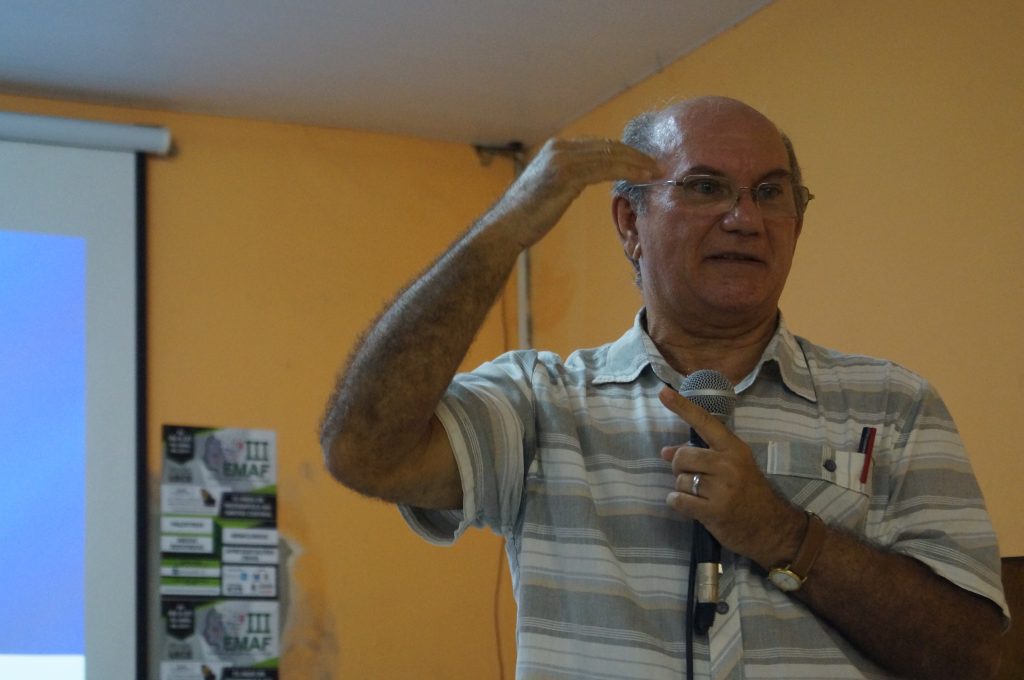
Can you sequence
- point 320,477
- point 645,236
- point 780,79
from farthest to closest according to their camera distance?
1. point 320,477
2. point 780,79
3. point 645,236

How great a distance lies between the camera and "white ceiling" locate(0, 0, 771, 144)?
3166 mm

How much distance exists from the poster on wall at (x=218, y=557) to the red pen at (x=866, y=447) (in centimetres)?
253

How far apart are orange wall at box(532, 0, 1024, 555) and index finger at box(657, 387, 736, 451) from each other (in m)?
1.27

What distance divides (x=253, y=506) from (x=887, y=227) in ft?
6.68

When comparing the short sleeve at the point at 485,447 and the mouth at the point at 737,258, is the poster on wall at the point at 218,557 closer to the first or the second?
the short sleeve at the point at 485,447

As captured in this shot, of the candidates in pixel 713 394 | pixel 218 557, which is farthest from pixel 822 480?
pixel 218 557

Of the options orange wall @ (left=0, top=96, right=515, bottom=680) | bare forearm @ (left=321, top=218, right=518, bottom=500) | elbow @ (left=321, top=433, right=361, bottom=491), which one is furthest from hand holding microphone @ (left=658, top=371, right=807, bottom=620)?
orange wall @ (left=0, top=96, right=515, bottom=680)

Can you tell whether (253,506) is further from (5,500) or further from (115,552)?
(5,500)

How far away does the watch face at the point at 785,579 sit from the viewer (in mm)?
1354

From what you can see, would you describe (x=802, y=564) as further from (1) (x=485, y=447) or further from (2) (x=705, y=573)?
(1) (x=485, y=447)

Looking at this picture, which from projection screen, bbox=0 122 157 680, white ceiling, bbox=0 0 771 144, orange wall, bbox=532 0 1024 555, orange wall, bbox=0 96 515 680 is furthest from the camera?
orange wall, bbox=0 96 515 680

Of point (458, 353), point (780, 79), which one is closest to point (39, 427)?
point (780, 79)

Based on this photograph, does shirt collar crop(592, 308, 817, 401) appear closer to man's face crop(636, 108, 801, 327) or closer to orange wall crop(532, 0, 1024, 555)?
man's face crop(636, 108, 801, 327)

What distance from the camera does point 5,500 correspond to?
11.4 feet
